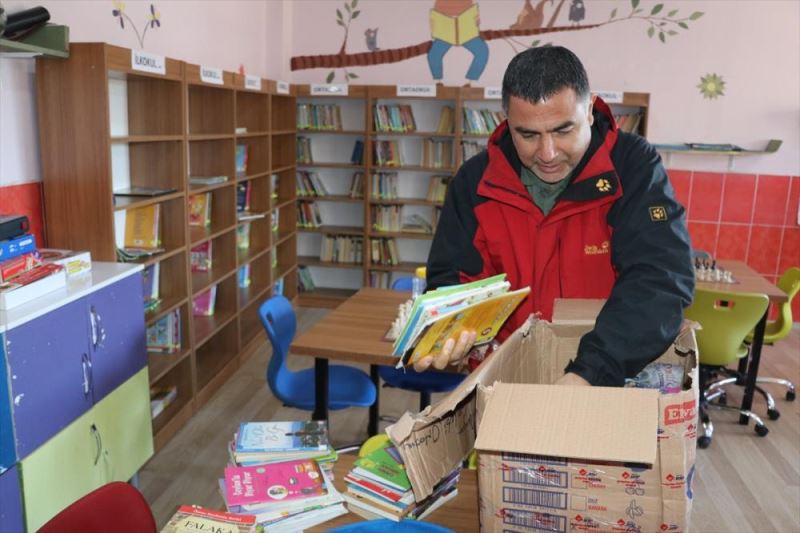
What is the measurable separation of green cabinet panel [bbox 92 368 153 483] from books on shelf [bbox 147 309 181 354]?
0.78 meters

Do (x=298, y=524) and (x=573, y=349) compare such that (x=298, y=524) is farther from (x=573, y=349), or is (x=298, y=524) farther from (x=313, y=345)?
(x=313, y=345)

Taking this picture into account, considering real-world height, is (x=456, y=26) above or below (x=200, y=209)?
above

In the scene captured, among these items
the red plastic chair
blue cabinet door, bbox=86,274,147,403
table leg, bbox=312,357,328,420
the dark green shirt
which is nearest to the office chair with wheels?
table leg, bbox=312,357,328,420

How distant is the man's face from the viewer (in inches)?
59.4

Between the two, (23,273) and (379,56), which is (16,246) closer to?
(23,273)

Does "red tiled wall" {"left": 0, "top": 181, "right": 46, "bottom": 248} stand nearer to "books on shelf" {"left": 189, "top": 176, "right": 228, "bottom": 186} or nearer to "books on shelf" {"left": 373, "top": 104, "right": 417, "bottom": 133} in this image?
"books on shelf" {"left": 189, "top": 176, "right": 228, "bottom": 186}

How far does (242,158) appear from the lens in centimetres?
540

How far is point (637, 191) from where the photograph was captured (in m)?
1.62

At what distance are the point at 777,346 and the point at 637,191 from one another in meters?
5.07

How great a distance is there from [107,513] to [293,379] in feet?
6.36

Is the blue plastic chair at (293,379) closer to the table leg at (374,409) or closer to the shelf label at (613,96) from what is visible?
the table leg at (374,409)

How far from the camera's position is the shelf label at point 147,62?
10.5 feet

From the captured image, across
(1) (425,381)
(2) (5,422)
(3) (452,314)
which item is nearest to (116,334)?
(2) (5,422)

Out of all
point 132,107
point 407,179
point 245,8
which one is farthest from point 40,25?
point 407,179
